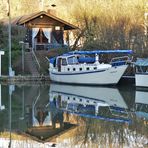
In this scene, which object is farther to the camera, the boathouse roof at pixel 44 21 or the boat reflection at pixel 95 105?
the boathouse roof at pixel 44 21

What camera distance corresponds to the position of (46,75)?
36.2 meters

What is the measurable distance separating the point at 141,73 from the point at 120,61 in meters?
2.93

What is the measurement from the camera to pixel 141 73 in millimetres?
28953

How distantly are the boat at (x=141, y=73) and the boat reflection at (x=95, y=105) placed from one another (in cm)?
298

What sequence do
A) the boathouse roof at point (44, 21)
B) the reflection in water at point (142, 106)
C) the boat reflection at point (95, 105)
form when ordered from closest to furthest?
the reflection in water at point (142, 106) < the boat reflection at point (95, 105) < the boathouse roof at point (44, 21)

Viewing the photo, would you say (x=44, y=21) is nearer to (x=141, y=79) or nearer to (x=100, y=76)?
(x=100, y=76)

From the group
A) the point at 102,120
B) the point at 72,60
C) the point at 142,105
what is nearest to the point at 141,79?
the point at 72,60

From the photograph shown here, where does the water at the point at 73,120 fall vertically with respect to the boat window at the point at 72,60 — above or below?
below

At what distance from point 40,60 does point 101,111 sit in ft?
66.5

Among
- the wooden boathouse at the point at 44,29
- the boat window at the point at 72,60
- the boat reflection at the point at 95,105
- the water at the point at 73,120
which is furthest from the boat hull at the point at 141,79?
the wooden boathouse at the point at 44,29

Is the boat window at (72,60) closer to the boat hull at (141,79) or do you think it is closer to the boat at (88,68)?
the boat at (88,68)

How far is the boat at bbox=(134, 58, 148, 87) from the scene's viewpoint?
28594mm

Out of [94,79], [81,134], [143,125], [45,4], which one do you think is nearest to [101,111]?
[143,125]

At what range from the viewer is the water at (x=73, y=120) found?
40.3 ft
